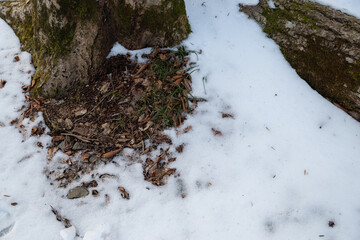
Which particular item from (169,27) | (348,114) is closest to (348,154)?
(348,114)

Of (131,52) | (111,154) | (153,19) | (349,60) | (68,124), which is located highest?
(153,19)

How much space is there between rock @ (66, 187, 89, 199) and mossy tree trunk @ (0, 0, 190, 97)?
1278mm

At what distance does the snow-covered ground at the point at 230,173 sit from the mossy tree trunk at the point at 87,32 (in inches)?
14.7

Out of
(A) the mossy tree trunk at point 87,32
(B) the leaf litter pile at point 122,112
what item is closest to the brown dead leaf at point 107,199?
(B) the leaf litter pile at point 122,112

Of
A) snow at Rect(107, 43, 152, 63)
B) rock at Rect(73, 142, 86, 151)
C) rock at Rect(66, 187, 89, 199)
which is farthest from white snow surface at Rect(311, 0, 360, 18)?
rock at Rect(66, 187, 89, 199)

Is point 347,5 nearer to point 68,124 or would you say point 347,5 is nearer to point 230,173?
point 230,173

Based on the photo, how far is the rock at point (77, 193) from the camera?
239 centimetres

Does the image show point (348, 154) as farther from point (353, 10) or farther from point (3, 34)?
point (3, 34)

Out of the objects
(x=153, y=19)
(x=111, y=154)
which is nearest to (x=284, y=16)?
(x=153, y=19)

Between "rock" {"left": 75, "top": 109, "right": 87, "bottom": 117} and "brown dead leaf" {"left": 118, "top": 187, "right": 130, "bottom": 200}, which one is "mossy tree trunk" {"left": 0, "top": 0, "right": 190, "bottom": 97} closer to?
"rock" {"left": 75, "top": 109, "right": 87, "bottom": 117}

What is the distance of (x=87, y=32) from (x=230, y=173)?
239cm

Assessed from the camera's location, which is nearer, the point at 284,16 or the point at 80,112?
the point at 80,112

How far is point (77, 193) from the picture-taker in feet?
7.89

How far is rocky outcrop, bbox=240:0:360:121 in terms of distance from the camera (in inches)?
105
